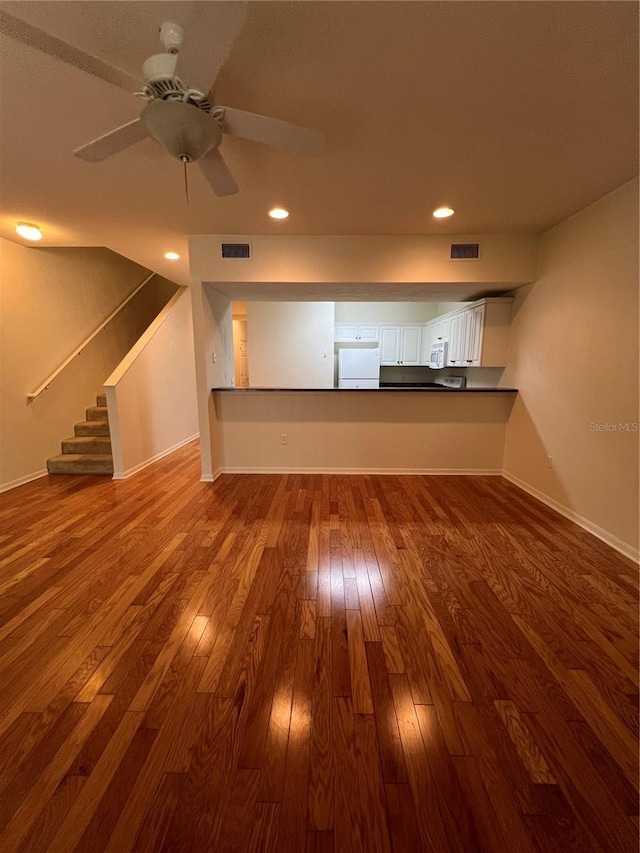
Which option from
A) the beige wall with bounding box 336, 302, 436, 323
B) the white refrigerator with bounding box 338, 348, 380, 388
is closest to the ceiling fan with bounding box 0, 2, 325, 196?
the white refrigerator with bounding box 338, 348, 380, 388

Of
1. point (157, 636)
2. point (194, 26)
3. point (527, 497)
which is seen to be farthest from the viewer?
point (527, 497)

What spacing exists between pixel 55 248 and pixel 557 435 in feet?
19.5

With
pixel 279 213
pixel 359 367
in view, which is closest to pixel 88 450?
pixel 279 213

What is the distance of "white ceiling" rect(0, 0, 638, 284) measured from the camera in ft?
3.81

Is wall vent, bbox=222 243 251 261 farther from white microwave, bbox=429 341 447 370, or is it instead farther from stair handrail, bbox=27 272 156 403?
white microwave, bbox=429 341 447 370

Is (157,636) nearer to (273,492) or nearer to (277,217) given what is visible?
(273,492)

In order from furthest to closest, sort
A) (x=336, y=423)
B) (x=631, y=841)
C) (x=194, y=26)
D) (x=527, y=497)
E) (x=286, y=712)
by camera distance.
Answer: (x=336, y=423) < (x=527, y=497) < (x=286, y=712) < (x=194, y=26) < (x=631, y=841)

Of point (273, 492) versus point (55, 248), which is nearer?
point (273, 492)

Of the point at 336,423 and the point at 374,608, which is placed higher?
the point at 336,423

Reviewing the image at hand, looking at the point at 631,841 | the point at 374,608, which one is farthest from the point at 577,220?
the point at 631,841

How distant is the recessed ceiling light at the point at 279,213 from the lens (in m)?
2.60

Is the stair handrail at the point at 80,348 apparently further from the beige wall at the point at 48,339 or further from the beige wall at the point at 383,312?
the beige wall at the point at 383,312

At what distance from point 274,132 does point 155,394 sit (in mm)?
3577

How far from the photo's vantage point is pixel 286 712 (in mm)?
1177
